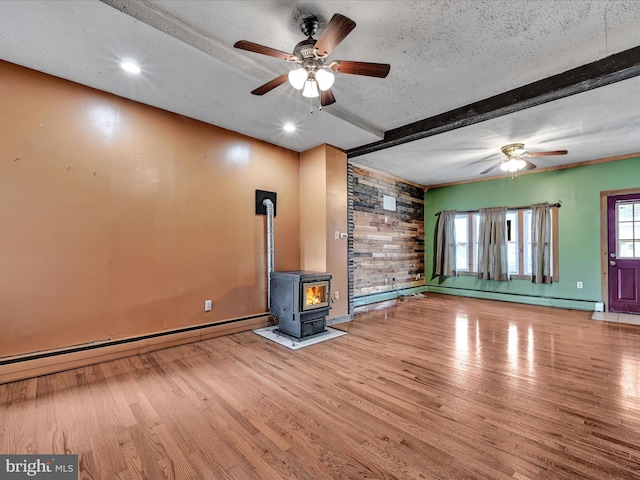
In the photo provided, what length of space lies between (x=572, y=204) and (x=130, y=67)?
714 centimetres

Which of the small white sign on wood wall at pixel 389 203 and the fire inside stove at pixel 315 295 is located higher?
the small white sign on wood wall at pixel 389 203

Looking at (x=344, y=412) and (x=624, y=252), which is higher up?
(x=624, y=252)

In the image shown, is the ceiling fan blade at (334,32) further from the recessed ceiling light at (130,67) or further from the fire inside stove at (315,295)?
the fire inside stove at (315,295)

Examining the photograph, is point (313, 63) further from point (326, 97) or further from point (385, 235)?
point (385, 235)

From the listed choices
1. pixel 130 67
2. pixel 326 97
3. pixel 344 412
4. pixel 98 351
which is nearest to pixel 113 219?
pixel 98 351

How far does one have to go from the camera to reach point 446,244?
276 inches

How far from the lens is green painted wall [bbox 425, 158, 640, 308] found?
17.0 feet

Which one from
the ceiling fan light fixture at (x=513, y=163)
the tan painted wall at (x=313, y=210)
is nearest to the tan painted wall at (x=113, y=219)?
the tan painted wall at (x=313, y=210)

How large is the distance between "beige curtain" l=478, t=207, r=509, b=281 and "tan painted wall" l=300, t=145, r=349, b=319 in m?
3.58

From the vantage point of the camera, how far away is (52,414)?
6.70 ft

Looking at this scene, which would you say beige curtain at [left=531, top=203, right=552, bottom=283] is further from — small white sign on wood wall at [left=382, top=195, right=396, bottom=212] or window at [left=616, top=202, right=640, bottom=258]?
small white sign on wood wall at [left=382, top=195, right=396, bottom=212]

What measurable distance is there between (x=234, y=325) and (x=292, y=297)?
97cm

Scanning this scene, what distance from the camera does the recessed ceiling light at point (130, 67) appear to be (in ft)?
8.43

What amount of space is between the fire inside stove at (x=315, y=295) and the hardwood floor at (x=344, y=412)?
555 millimetres
